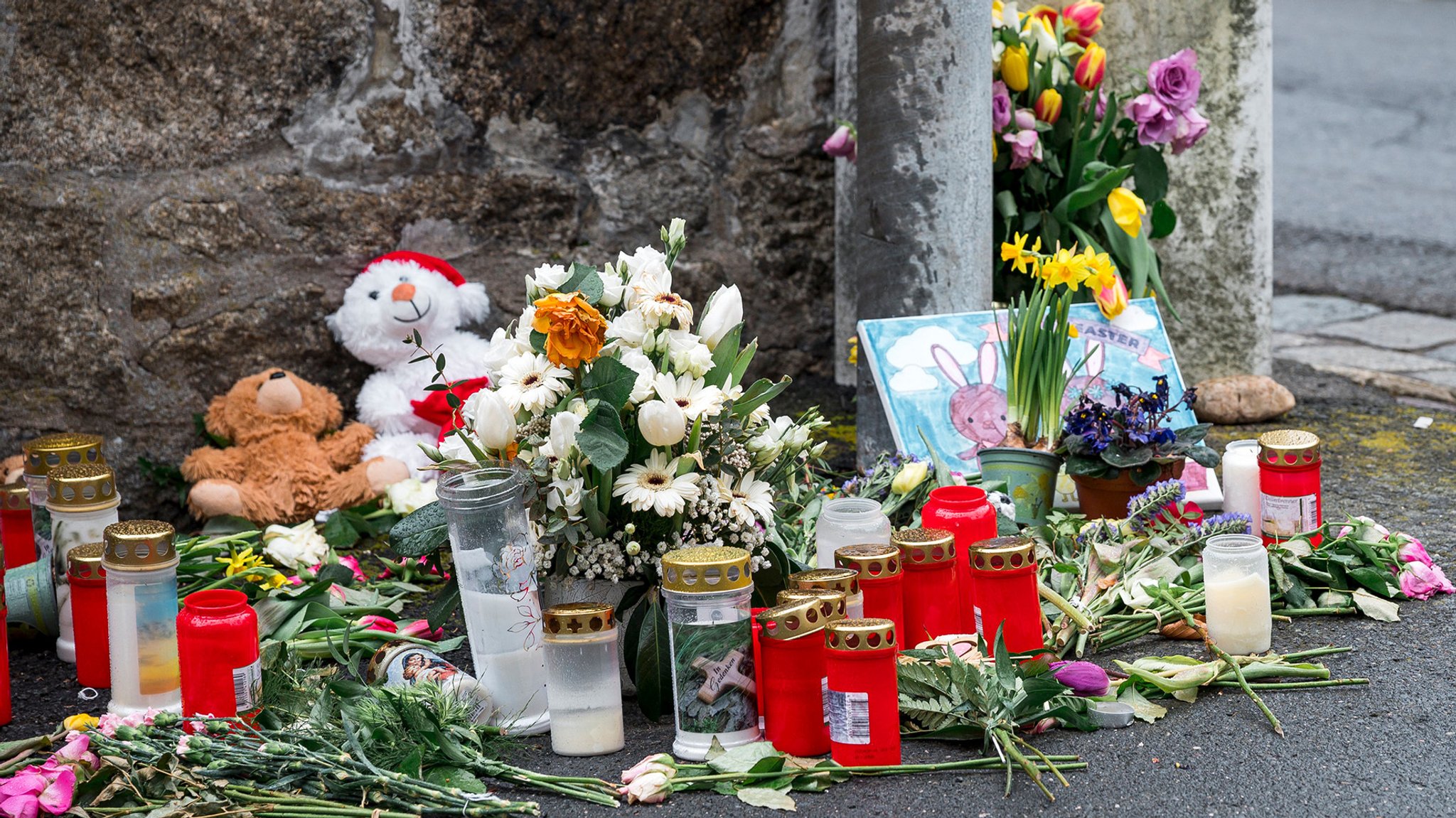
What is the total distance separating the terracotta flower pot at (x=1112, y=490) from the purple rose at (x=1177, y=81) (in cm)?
111

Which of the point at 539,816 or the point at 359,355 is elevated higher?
the point at 359,355

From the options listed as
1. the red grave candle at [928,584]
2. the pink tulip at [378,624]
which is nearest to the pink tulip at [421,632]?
the pink tulip at [378,624]

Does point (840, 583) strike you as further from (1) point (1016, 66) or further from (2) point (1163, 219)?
(2) point (1163, 219)

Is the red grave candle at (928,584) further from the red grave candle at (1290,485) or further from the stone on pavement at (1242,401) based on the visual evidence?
the stone on pavement at (1242,401)

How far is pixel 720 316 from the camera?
2.10 m

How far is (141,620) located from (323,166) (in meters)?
1.64

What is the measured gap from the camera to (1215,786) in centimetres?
172

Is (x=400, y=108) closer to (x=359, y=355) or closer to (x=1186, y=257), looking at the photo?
(x=359, y=355)

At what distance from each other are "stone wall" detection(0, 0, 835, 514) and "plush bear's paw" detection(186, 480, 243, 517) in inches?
9.5

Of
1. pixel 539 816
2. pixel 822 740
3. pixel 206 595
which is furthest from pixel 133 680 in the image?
pixel 822 740

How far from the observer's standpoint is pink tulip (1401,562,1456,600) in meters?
2.32

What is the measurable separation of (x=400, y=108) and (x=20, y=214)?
897mm

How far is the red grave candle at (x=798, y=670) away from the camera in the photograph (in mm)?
1797

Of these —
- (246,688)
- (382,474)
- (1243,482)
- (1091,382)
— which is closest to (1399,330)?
(1091,382)
